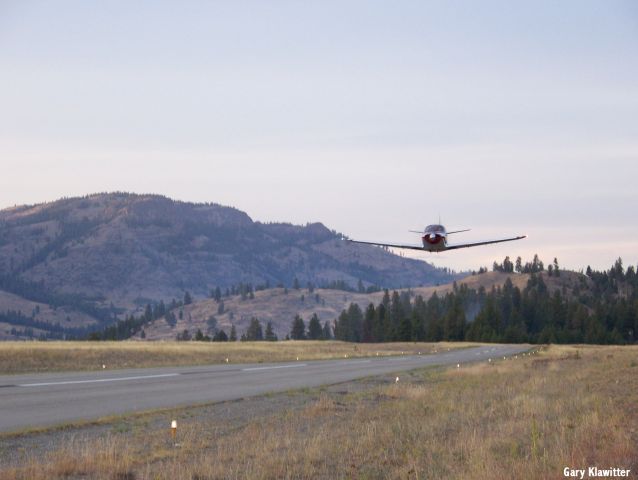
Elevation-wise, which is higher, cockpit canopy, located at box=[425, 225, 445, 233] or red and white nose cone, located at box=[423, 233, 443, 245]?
cockpit canopy, located at box=[425, 225, 445, 233]

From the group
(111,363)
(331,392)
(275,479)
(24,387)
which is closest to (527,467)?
(275,479)

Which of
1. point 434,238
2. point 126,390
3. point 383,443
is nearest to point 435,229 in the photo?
point 434,238

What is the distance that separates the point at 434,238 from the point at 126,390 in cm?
2018

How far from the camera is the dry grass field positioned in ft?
40.0

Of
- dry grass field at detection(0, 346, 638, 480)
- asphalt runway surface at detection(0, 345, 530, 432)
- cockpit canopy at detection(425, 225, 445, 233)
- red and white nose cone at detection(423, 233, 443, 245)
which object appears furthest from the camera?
cockpit canopy at detection(425, 225, 445, 233)

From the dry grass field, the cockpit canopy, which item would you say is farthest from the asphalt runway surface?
the cockpit canopy

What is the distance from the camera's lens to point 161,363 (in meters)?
48.1

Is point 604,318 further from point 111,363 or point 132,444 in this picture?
point 132,444

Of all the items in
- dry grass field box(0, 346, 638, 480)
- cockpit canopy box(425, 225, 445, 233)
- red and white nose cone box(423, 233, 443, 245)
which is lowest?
dry grass field box(0, 346, 638, 480)

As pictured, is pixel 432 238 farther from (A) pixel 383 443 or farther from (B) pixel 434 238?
(A) pixel 383 443

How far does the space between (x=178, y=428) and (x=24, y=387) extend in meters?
10.8

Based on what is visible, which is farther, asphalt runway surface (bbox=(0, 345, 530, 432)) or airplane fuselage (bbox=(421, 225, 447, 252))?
airplane fuselage (bbox=(421, 225, 447, 252))

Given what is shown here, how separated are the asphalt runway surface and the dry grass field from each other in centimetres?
222

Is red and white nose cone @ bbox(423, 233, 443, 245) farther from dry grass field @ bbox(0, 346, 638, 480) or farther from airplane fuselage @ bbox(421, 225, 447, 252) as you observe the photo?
dry grass field @ bbox(0, 346, 638, 480)
